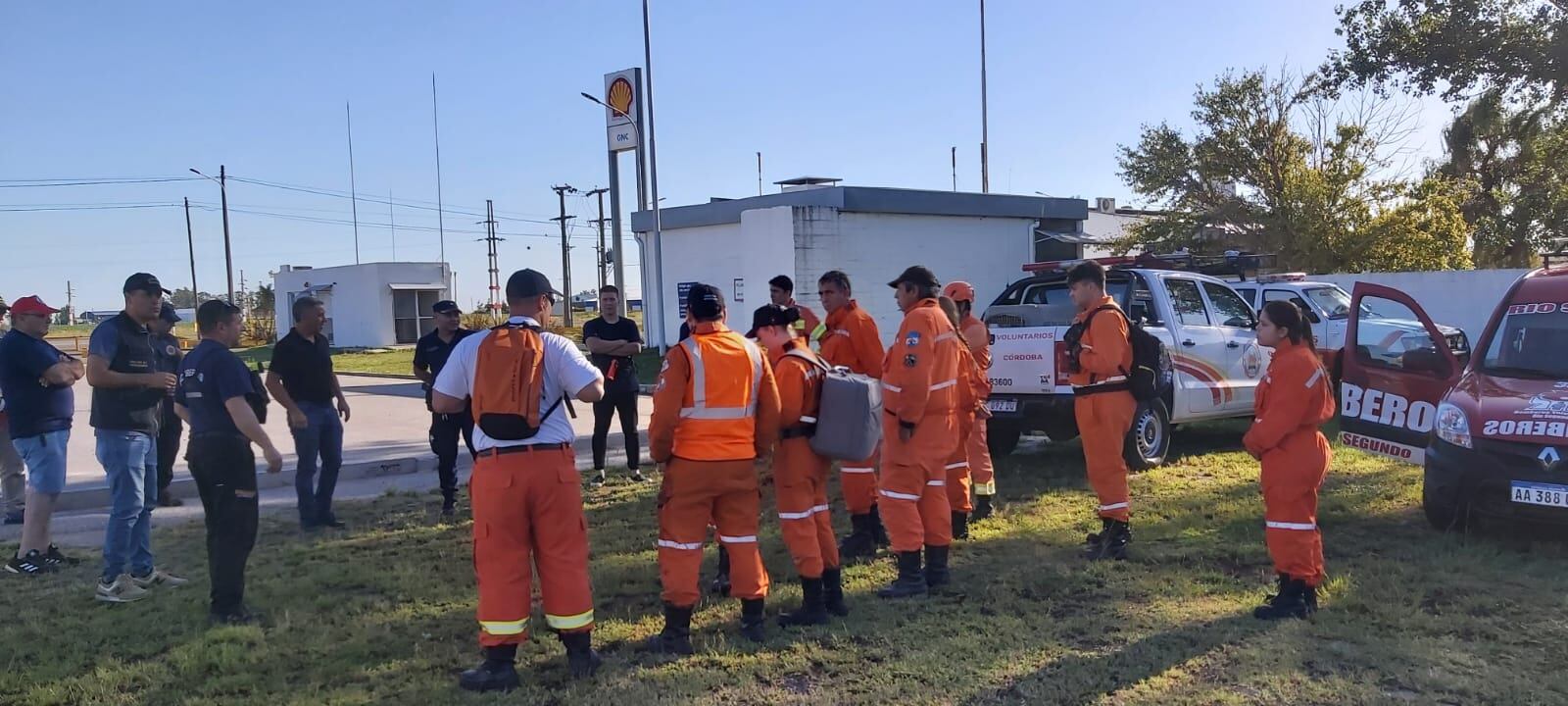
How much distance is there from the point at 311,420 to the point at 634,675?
4067 millimetres

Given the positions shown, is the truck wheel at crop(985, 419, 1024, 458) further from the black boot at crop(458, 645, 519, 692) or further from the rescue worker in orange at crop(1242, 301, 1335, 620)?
the black boot at crop(458, 645, 519, 692)

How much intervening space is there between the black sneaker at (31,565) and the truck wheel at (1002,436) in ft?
22.7

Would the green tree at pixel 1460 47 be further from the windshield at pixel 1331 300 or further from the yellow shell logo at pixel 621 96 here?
the yellow shell logo at pixel 621 96


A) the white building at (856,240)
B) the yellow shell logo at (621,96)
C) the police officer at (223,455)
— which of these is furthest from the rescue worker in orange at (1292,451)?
the yellow shell logo at (621,96)

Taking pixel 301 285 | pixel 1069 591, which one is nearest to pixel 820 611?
pixel 1069 591

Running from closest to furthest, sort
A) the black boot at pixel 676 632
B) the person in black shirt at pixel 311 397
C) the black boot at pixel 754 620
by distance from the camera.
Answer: the black boot at pixel 676 632, the black boot at pixel 754 620, the person in black shirt at pixel 311 397

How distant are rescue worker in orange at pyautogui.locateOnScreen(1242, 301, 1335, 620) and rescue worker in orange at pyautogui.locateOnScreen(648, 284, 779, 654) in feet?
8.06

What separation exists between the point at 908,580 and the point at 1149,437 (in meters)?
4.54

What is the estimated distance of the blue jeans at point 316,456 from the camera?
7230 millimetres

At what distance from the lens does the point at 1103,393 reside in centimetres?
593

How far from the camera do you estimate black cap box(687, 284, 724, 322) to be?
15.2 feet

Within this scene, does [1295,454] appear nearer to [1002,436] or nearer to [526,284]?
[526,284]

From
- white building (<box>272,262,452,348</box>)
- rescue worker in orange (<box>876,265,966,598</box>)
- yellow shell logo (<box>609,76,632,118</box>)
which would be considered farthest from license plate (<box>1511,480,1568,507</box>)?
white building (<box>272,262,452,348</box>)

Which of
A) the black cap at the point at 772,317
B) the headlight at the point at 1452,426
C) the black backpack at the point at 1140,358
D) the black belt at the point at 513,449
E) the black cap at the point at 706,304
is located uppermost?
the black cap at the point at 706,304
